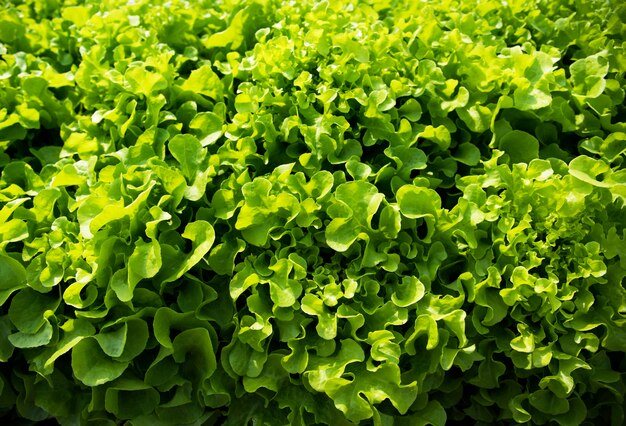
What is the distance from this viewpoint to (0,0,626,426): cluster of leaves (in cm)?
249

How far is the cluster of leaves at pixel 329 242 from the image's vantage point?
97.9 inches

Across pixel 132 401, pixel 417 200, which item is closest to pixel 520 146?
pixel 417 200

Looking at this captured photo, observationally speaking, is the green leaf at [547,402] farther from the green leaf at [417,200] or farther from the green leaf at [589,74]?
the green leaf at [589,74]

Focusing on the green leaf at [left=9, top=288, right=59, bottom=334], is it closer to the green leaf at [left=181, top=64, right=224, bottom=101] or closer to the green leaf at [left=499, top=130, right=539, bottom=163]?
the green leaf at [left=181, top=64, right=224, bottom=101]

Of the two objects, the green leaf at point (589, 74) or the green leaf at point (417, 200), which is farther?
the green leaf at point (589, 74)

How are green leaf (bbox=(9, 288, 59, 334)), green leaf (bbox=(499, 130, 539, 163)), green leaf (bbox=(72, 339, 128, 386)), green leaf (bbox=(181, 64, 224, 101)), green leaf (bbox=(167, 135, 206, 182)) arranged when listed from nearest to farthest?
green leaf (bbox=(72, 339, 128, 386))
green leaf (bbox=(9, 288, 59, 334))
green leaf (bbox=(167, 135, 206, 182))
green leaf (bbox=(499, 130, 539, 163))
green leaf (bbox=(181, 64, 224, 101))

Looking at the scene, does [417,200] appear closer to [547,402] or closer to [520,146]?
[520,146]

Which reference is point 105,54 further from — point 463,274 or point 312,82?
point 463,274

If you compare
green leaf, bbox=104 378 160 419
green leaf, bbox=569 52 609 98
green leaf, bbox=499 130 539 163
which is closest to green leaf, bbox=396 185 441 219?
green leaf, bbox=499 130 539 163

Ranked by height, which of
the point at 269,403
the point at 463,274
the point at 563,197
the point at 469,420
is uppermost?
the point at 563,197

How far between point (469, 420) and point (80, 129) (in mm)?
2152

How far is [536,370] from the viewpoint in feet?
8.71

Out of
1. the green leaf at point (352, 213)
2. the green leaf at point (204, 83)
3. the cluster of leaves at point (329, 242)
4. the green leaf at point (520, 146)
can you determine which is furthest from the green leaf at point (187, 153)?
the green leaf at point (520, 146)

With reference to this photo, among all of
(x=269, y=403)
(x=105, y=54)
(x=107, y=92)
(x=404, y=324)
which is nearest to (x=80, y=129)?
(x=107, y=92)
